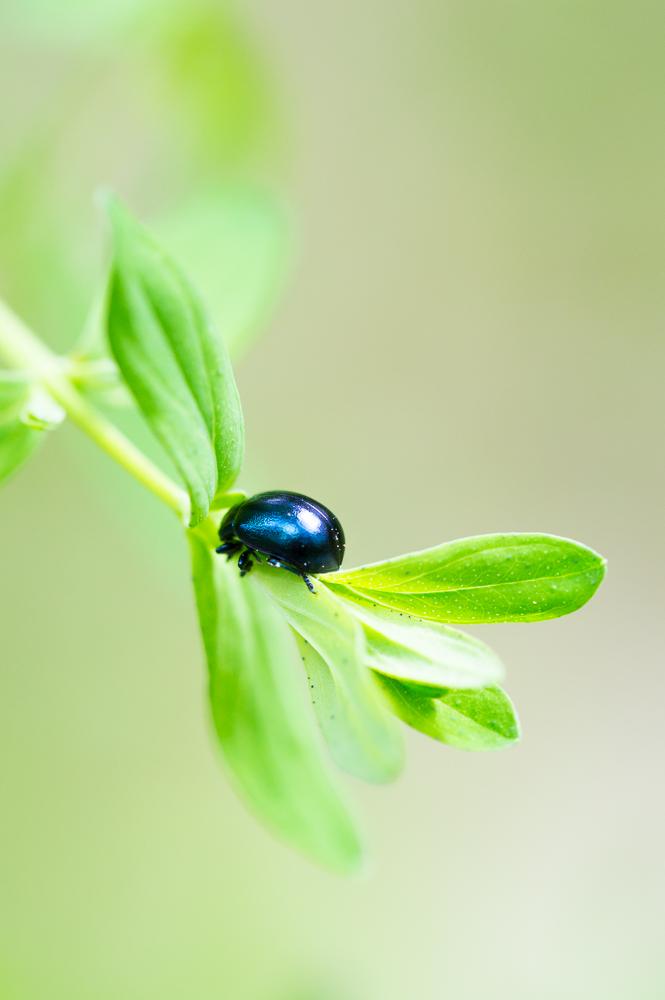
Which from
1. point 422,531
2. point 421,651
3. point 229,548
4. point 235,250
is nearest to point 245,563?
point 229,548

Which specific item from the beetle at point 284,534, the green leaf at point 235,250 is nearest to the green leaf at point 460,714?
the beetle at point 284,534

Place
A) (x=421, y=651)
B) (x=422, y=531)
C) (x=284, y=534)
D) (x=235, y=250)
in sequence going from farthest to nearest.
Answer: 1. (x=422, y=531)
2. (x=235, y=250)
3. (x=284, y=534)
4. (x=421, y=651)

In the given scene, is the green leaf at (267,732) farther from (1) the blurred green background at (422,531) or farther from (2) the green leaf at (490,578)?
(1) the blurred green background at (422,531)

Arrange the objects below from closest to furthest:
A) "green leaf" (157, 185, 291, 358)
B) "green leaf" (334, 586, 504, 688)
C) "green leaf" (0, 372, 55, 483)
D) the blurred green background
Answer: "green leaf" (334, 586, 504, 688) < "green leaf" (0, 372, 55, 483) < "green leaf" (157, 185, 291, 358) < the blurred green background

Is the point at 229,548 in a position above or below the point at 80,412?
below

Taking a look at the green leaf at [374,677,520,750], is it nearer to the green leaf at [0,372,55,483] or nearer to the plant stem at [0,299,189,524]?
the plant stem at [0,299,189,524]

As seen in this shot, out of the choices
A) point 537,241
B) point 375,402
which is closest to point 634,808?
point 375,402

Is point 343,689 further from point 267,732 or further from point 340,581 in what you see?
point 267,732

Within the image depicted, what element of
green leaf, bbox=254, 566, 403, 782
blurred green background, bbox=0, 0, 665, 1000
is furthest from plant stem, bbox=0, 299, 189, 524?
blurred green background, bbox=0, 0, 665, 1000
